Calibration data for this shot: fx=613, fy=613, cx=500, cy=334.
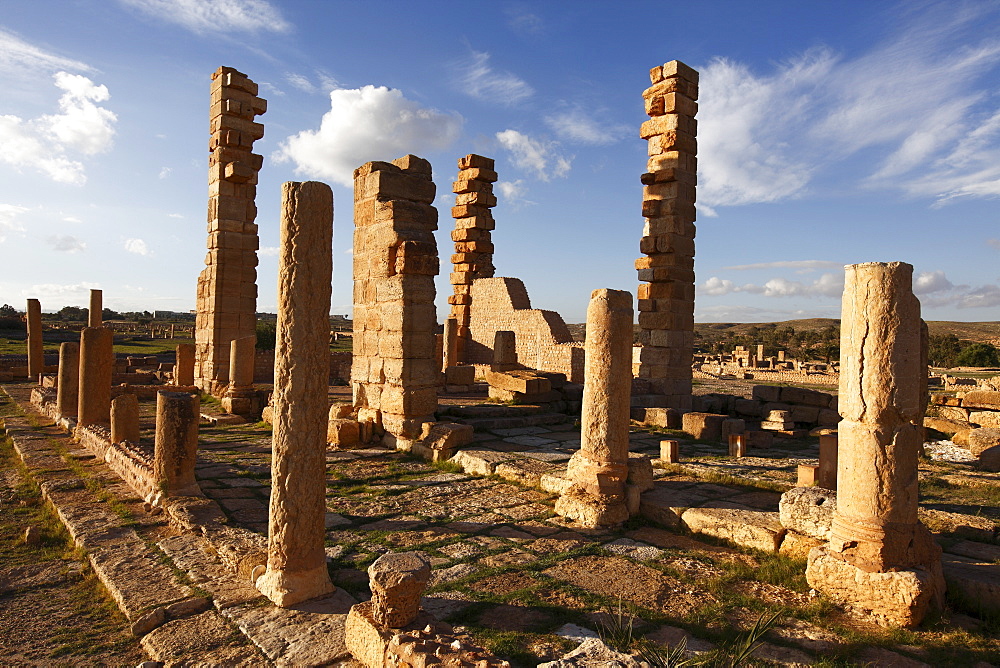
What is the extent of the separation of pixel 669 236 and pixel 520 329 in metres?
6.51

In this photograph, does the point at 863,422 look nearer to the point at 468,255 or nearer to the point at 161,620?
the point at 161,620

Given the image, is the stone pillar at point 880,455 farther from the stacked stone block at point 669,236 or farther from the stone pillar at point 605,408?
the stacked stone block at point 669,236

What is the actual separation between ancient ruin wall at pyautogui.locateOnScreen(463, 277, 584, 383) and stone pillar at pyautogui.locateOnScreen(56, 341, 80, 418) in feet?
32.1

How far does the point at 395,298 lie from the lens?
9625 millimetres

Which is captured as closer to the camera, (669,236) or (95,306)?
(669,236)

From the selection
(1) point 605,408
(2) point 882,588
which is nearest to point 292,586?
(1) point 605,408

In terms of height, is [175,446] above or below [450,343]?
below

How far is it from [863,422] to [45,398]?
608 inches

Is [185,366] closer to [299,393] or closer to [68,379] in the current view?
[68,379]

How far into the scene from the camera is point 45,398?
13.4 metres

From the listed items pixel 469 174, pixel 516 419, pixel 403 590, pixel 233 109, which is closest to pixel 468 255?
pixel 469 174

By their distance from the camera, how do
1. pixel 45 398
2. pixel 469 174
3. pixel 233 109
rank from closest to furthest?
1. pixel 45 398
2. pixel 233 109
3. pixel 469 174

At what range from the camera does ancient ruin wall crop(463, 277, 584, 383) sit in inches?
687

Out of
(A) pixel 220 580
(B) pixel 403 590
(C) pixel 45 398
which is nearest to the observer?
(B) pixel 403 590
